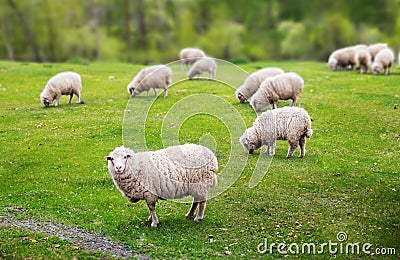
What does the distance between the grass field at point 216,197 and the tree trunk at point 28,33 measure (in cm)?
2326

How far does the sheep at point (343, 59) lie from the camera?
2884cm

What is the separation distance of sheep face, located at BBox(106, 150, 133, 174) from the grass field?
1320 mm

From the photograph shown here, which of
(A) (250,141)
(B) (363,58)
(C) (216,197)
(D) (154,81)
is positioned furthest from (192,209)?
(B) (363,58)

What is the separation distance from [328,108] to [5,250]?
13.9m

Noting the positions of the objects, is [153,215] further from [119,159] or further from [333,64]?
[333,64]

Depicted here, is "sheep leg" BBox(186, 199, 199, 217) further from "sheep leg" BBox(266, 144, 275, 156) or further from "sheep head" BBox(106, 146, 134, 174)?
"sheep leg" BBox(266, 144, 275, 156)

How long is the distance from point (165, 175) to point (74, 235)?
2159 millimetres

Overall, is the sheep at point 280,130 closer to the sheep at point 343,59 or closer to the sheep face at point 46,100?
the sheep face at point 46,100

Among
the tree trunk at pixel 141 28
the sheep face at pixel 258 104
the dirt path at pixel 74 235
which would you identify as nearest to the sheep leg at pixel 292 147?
the sheep face at pixel 258 104

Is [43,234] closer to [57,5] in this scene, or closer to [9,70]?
[9,70]

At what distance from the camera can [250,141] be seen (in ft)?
46.4

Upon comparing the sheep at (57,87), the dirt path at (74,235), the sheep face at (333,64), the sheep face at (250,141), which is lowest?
the dirt path at (74,235)

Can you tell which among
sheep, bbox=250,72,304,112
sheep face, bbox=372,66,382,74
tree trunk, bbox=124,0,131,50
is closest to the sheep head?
sheep, bbox=250,72,304,112

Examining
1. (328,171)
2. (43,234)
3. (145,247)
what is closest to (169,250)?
(145,247)
